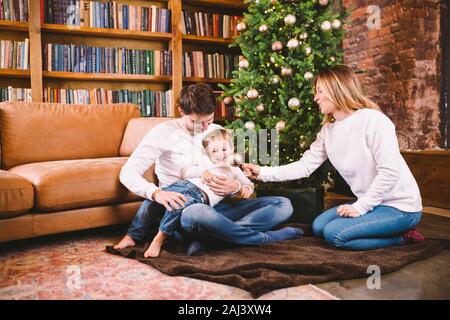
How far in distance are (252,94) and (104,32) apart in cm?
174

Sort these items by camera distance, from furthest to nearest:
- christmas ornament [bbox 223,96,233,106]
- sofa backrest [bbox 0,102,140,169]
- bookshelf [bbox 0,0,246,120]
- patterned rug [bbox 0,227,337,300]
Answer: bookshelf [bbox 0,0,246,120] → christmas ornament [bbox 223,96,233,106] → sofa backrest [bbox 0,102,140,169] → patterned rug [bbox 0,227,337,300]

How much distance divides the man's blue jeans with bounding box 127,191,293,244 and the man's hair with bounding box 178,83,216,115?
0.43 metres

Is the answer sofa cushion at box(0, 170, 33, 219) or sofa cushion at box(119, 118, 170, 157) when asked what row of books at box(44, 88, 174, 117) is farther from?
sofa cushion at box(0, 170, 33, 219)

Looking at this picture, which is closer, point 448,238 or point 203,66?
point 448,238

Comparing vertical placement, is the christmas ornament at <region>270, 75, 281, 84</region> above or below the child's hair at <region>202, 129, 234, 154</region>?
above

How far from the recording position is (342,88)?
1873 millimetres

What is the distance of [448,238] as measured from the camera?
2.13 metres

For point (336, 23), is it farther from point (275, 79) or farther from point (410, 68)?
point (410, 68)

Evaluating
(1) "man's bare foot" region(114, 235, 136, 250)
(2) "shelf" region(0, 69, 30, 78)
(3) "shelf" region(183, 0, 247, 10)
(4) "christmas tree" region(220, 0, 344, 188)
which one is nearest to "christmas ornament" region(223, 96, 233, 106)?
(4) "christmas tree" region(220, 0, 344, 188)

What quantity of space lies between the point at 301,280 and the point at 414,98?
251 cm

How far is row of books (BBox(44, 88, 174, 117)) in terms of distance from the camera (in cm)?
347

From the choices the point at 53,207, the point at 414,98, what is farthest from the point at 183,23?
the point at 53,207

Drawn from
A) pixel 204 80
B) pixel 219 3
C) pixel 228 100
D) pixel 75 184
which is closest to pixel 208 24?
pixel 219 3

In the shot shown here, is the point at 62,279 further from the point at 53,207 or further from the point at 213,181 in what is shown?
the point at 213,181
